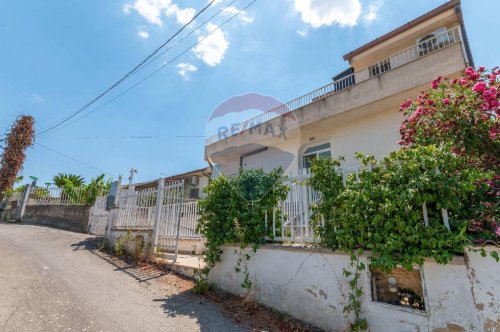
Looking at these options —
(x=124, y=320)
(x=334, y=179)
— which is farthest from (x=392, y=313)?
(x=124, y=320)

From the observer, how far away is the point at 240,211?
502cm

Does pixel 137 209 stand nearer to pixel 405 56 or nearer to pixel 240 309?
pixel 240 309

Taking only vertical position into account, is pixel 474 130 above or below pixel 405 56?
below

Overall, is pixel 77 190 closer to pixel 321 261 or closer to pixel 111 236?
pixel 111 236

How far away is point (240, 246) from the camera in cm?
488

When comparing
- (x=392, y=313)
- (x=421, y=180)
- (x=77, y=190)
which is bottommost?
(x=392, y=313)

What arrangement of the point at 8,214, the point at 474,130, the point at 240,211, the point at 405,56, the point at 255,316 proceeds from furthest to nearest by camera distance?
the point at 8,214
the point at 405,56
the point at 240,211
the point at 255,316
the point at 474,130

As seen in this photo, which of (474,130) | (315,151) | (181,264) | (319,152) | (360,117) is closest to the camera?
(474,130)

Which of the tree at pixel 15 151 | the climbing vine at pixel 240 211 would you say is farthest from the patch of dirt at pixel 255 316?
the tree at pixel 15 151

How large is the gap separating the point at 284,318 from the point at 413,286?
1934 millimetres

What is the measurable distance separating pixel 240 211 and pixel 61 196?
45.9 ft

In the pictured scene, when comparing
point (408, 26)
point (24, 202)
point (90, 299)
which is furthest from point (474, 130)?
point (24, 202)

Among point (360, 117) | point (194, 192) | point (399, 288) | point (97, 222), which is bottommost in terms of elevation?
point (399, 288)

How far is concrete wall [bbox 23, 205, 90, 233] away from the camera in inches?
505
